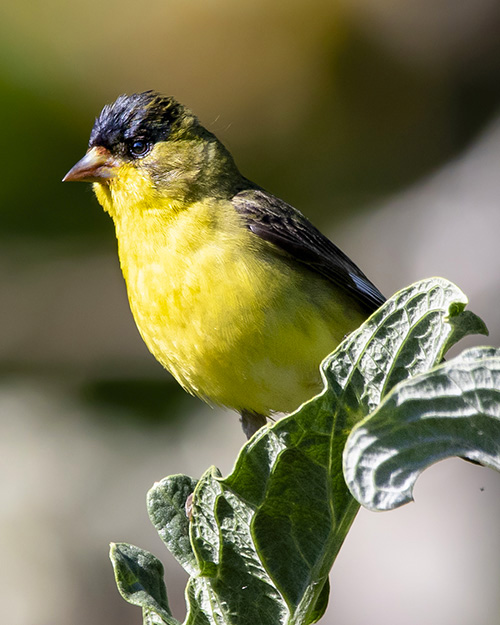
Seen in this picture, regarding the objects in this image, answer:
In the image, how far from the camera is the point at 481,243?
4.65 meters

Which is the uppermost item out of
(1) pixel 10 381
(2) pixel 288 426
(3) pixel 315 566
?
(2) pixel 288 426

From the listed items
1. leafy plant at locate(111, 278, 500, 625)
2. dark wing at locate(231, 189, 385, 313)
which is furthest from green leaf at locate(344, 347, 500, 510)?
dark wing at locate(231, 189, 385, 313)

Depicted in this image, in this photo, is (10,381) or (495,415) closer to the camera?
(495,415)

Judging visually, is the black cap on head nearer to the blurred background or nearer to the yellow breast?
the yellow breast

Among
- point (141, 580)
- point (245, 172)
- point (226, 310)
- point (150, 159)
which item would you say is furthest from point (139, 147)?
point (141, 580)

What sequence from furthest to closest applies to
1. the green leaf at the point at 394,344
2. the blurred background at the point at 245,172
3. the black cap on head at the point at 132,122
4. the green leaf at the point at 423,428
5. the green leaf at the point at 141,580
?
the blurred background at the point at 245,172 < the black cap on head at the point at 132,122 < the green leaf at the point at 141,580 < the green leaf at the point at 394,344 < the green leaf at the point at 423,428

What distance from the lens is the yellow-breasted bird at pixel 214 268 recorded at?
2770 mm

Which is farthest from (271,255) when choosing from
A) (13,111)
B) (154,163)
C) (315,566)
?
(13,111)

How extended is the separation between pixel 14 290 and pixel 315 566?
413cm

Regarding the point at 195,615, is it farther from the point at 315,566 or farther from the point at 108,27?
the point at 108,27

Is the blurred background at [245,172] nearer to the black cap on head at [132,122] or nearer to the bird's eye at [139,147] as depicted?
the black cap on head at [132,122]

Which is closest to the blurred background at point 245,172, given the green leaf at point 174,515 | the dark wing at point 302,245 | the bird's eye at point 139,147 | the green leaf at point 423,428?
the dark wing at point 302,245

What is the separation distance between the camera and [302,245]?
3.20 meters

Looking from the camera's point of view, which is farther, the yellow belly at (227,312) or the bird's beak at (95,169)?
the bird's beak at (95,169)
